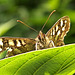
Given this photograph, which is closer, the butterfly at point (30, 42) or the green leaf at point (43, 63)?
the green leaf at point (43, 63)

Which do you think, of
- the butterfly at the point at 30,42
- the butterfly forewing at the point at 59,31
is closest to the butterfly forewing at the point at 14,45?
the butterfly at the point at 30,42

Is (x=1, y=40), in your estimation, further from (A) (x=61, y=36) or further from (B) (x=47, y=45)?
(A) (x=61, y=36)

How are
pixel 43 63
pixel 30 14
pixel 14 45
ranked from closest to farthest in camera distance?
pixel 43 63 < pixel 14 45 < pixel 30 14

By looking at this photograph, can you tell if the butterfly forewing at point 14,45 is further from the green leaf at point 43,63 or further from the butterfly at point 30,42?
the green leaf at point 43,63

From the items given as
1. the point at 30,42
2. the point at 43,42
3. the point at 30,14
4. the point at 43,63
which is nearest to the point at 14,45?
the point at 30,42

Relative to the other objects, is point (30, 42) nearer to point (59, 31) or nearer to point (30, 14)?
point (59, 31)

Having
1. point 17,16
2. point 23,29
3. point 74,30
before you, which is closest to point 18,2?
point 17,16

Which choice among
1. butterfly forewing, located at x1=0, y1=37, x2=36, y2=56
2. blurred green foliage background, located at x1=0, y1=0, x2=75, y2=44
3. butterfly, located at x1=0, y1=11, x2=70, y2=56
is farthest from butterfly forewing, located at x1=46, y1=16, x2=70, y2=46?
blurred green foliage background, located at x1=0, y1=0, x2=75, y2=44
